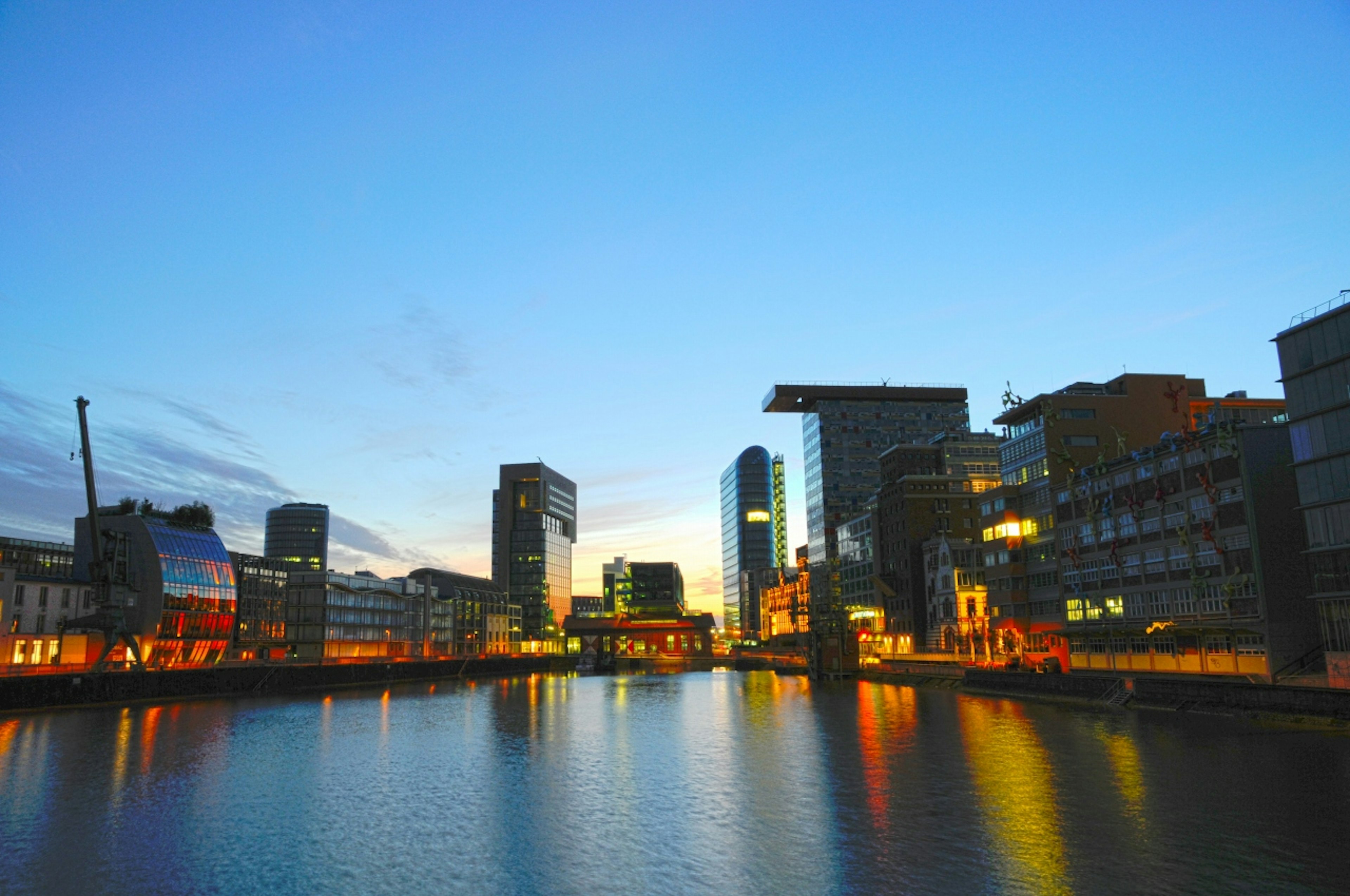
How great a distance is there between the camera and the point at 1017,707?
279 ft

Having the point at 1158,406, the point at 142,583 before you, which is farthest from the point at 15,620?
the point at 1158,406

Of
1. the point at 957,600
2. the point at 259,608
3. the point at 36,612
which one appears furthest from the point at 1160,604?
the point at 259,608

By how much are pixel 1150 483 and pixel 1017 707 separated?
2682cm

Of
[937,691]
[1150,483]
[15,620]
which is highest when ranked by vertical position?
[1150,483]

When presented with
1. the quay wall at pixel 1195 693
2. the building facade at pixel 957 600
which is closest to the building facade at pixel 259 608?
the building facade at pixel 957 600

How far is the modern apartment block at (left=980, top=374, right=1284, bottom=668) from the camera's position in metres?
112

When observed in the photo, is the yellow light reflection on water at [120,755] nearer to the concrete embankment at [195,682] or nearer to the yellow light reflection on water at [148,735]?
the yellow light reflection on water at [148,735]

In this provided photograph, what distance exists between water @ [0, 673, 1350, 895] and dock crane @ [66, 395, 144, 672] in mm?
42191

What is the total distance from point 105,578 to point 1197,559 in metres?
120

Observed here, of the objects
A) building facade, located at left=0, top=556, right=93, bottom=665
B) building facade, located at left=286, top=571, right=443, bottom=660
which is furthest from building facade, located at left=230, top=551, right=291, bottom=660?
building facade, located at left=0, top=556, right=93, bottom=665

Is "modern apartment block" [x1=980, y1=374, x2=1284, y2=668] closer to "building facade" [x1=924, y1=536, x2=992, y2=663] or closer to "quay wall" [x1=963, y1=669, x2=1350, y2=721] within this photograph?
"building facade" [x1=924, y1=536, x2=992, y2=663]

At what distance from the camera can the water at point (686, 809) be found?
1111 inches

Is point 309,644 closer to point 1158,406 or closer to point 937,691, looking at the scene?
point 937,691

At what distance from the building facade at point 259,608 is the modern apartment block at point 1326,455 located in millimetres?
163273
